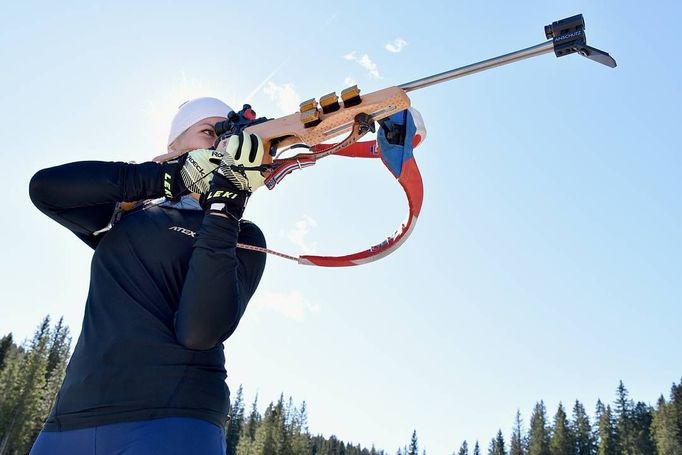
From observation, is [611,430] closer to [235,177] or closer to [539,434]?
[539,434]

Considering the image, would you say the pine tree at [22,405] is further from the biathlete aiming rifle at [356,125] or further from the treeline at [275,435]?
the biathlete aiming rifle at [356,125]

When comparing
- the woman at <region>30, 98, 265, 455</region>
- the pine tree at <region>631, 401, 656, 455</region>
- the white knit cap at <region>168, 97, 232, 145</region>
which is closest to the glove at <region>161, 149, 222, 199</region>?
the woman at <region>30, 98, 265, 455</region>

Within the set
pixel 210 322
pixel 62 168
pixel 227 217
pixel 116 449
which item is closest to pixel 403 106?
pixel 227 217

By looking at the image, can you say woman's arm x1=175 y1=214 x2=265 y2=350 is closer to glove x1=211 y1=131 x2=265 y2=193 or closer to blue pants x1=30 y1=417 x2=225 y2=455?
glove x1=211 y1=131 x2=265 y2=193

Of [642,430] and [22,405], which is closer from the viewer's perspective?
[22,405]

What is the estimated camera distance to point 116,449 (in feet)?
9.30

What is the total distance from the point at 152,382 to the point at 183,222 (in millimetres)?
1154

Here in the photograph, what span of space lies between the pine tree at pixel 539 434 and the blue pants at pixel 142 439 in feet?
384

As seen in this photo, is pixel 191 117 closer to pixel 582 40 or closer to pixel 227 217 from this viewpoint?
pixel 227 217

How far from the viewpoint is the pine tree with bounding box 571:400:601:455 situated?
341 feet

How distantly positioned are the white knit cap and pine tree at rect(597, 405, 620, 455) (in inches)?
4402

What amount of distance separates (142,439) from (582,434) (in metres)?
118

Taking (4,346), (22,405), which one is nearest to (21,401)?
(22,405)

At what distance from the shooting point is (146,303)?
3295 millimetres
